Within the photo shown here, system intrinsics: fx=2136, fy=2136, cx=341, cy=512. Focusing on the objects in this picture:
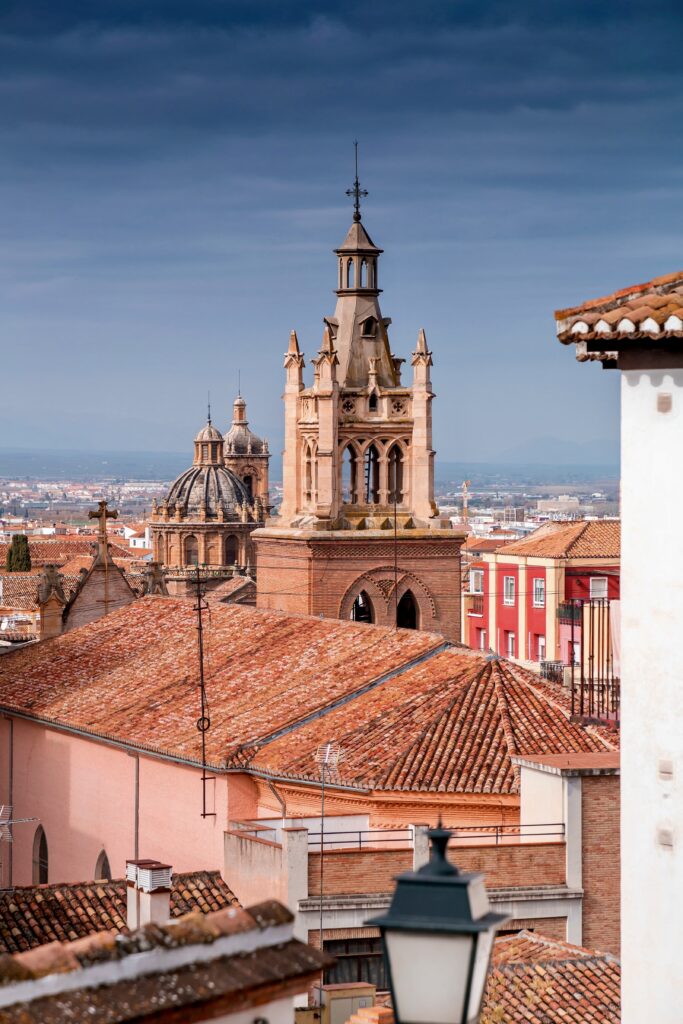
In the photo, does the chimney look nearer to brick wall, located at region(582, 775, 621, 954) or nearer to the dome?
brick wall, located at region(582, 775, 621, 954)

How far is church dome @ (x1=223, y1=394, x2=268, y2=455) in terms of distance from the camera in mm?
162250

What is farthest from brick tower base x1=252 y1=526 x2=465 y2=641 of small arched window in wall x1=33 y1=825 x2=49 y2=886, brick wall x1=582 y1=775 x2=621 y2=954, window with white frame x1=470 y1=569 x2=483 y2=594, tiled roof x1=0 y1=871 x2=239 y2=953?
window with white frame x1=470 y1=569 x2=483 y2=594

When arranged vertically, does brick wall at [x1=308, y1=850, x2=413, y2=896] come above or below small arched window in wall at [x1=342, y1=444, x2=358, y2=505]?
below

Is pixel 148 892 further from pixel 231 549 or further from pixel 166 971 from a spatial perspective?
pixel 231 549

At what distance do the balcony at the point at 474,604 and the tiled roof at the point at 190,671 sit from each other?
99.2 feet

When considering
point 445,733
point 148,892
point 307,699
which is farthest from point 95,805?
point 148,892

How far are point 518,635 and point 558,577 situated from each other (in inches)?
230

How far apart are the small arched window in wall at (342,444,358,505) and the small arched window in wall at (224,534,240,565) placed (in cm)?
8752

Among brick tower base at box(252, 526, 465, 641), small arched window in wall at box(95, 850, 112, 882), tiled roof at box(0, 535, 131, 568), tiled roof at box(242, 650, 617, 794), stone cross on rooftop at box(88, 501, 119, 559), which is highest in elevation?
stone cross on rooftop at box(88, 501, 119, 559)

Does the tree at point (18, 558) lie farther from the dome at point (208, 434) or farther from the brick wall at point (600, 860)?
the brick wall at point (600, 860)

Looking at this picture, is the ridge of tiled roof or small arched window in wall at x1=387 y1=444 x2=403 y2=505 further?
small arched window in wall at x1=387 y1=444 x2=403 y2=505

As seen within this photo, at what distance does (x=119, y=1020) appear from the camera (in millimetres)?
7191

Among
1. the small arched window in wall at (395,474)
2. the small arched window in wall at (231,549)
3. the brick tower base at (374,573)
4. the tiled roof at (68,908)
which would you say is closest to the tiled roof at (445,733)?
the tiled roof at (68,908)

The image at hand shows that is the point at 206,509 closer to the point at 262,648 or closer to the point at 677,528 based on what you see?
the point at 262,648
